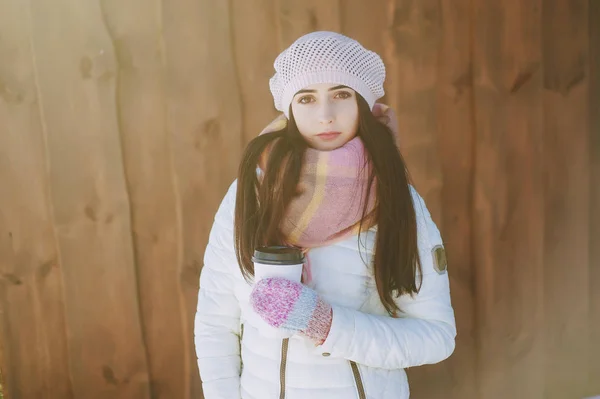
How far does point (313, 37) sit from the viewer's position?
108 centimetres

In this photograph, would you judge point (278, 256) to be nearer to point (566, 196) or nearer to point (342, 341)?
point (342, 341)

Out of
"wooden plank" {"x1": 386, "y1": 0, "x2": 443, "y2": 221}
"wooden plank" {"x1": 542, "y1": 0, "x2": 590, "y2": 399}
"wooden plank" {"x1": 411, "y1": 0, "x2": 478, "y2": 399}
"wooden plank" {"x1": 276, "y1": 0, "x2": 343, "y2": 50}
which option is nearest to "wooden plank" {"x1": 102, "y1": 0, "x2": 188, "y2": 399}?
"wooden plank" {"x1": 276, "y1": 0, "x2": 343, "y2": 50}

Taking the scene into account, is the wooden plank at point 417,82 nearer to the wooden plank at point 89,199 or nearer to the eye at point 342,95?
the eye at point 342,95

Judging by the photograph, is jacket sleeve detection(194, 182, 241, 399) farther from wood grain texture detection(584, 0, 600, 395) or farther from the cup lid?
wood grain texture detection(584, 0, 600, 395)

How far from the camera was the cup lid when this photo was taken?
917 mm

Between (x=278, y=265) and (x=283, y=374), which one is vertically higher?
(x=278, y=265)

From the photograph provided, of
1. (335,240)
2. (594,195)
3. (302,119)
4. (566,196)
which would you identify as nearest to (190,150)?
(302,119)

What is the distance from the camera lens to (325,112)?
3.41 feet

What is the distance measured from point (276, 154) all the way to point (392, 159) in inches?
9.2

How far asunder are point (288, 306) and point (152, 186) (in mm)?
665

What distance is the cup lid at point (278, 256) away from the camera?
0.92 m

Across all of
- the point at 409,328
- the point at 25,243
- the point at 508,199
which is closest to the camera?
the point at 409,328

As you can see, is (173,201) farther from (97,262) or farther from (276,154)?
(276,154)

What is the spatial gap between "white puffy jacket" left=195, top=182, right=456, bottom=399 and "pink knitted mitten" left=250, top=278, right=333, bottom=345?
0.06 metres
